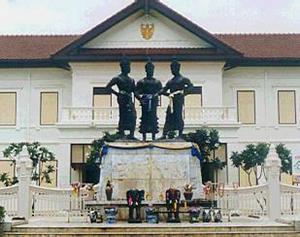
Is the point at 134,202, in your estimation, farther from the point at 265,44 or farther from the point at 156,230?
the point at 265,44

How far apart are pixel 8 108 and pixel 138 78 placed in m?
7.00

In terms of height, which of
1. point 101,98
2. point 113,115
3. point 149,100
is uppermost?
point 101,98

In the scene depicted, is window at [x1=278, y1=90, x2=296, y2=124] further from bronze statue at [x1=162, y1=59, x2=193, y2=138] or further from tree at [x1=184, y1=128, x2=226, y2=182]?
bronze statue at [x1=162, y1=59, x2=193, y2=138]

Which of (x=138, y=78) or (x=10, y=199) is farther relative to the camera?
(x=138, y=78)

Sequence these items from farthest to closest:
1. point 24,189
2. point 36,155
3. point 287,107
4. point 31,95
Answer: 1. point 31,95
2. point 287,107
3. point 36,155
4. point 24,189

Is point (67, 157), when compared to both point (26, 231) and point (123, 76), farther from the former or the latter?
point (26, 231)

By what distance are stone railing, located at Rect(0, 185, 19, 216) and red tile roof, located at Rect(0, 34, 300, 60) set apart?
53.3 feet

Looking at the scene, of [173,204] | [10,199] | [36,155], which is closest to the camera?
[173,204]

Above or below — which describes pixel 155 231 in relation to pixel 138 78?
below

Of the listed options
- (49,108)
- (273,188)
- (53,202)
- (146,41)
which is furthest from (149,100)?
(49,108)

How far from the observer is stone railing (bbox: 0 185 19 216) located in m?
17.8

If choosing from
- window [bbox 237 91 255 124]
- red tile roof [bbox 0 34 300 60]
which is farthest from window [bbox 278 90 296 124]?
red tile roof [bbox 0 34 300 60]

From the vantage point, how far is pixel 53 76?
34125 mm

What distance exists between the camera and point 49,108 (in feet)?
111
